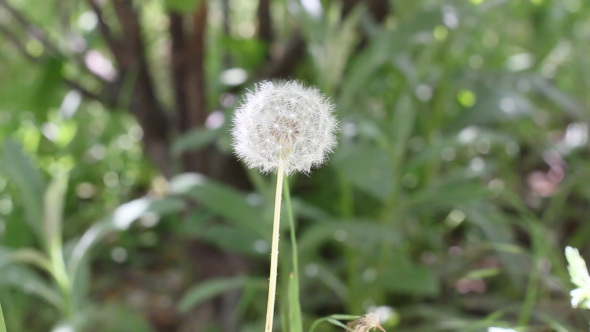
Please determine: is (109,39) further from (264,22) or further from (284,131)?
(284,131)

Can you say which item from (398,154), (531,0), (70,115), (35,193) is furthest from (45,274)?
(531,0)

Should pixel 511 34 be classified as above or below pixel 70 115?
above

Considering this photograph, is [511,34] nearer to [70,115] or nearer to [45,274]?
[70,115]

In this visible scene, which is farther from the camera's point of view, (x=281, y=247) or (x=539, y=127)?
(x=539, y=127)

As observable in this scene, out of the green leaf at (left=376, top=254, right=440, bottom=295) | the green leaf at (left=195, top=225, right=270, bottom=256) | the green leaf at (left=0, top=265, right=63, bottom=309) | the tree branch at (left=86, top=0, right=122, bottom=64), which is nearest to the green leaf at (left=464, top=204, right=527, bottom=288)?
the green leaf at (left=376, top=254, right=440, bottom=295)

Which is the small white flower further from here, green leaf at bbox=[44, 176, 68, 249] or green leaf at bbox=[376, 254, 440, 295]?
green leaf at bbox=[44, 176, 68, 249]

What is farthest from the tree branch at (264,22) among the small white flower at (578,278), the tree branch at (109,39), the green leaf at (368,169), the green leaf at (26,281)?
the small white flower at (578,278)

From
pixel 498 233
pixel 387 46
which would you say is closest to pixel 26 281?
pixel 387 46
